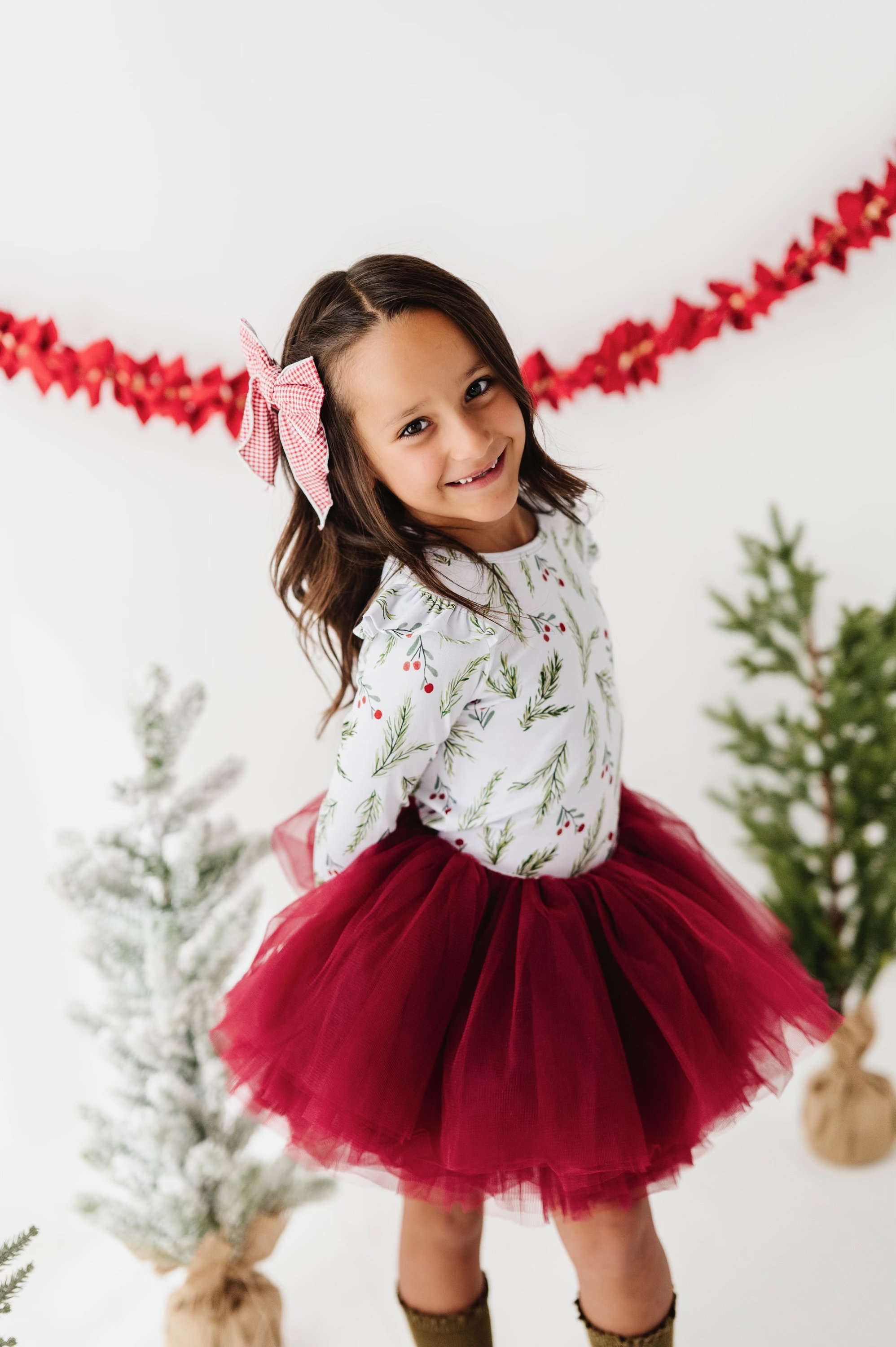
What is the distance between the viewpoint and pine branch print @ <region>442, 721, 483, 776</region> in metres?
1.09

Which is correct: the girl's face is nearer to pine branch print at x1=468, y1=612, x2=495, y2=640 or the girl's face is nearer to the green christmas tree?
pine branch print at x1=468, y1=612, x2=495, y2=640

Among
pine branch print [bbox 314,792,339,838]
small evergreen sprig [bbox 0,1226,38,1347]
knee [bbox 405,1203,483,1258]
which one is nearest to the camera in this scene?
small evergreen sprig [bbox 0,1226,38,1347]

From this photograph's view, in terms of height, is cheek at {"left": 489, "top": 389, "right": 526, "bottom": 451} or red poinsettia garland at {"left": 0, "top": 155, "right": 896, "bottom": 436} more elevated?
red poinsettia garland at {"left": 0, "top": 155, "right": 896, "bottom": 436}

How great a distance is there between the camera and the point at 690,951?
1114mm

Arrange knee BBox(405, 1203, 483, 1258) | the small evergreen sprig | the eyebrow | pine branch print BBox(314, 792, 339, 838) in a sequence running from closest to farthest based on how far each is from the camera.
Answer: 1. the small evergreen sprig
2. the eyebrow
3. pine branch print BBox(314, 792, 339, 838)
4. knee BBox(405, 1203, 483, 1258)

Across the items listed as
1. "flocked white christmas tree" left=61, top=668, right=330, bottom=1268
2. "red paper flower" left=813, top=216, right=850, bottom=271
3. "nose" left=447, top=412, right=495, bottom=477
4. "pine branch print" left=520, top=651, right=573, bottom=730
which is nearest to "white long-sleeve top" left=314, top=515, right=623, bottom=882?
"pine branch print" left=520, top=651, right=573, bottom=730

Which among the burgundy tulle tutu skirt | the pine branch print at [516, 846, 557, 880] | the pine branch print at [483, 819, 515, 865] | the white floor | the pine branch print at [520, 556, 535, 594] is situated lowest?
the white floor

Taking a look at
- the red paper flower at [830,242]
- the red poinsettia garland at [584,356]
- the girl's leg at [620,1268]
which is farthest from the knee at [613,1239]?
the red paper flower at [830,242]

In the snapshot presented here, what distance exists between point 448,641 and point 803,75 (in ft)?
3.45

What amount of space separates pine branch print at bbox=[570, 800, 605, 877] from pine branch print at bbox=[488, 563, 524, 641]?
222 millimetres

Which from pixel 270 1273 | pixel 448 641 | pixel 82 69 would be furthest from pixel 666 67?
pixel 270 1273

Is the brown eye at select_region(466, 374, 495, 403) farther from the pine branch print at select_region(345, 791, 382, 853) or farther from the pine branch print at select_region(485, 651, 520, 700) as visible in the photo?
the pine branch print at select_region(345, 791, 382, 853)

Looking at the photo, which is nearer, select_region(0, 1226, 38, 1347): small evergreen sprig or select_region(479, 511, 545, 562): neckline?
select_region(0, 1226, 38, 1347): small evergreen sprig

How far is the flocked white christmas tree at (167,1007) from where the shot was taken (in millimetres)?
1391
